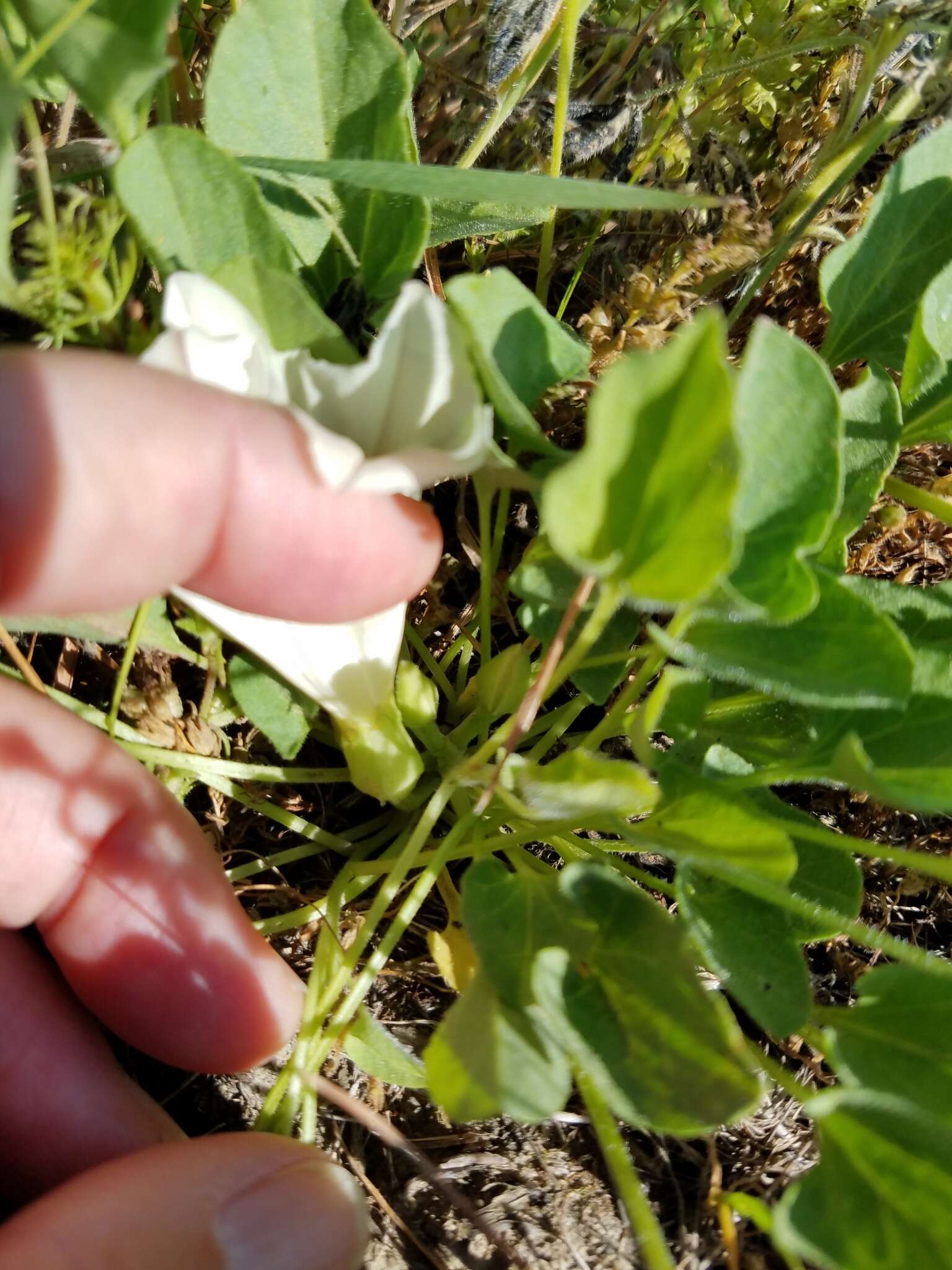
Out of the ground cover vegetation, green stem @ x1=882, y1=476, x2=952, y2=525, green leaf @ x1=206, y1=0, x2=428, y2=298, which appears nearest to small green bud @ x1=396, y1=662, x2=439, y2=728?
the ground cover vegetation

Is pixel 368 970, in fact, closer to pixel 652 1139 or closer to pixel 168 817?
pixel 168 817

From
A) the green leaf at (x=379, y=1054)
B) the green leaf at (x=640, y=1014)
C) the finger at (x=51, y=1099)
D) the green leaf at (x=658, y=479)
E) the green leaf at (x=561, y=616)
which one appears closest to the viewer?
the green leaf at (x=658, y=479)

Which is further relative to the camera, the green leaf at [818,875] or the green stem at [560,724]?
the green stem at [560,724]

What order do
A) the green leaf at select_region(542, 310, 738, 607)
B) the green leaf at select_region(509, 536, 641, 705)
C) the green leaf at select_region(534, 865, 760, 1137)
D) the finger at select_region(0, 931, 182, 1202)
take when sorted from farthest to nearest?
the finger at select_region(0, 931, 182, 1202) → the green leaf at select_region(509, 536, 641, 705) → the green leaf at select_region(534, 865, 760, 1137) → the green leaf at select_region(542, 310, 738, 607)

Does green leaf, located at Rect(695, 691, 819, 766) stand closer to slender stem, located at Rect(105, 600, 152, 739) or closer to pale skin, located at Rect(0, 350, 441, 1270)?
pale skin, located at Rect(0, 350, 441, 1270)

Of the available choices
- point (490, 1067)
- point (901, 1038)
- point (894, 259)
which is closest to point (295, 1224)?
point (490, 1067)

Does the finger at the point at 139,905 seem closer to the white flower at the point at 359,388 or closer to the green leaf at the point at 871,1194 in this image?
the white flower at the point at 359,388

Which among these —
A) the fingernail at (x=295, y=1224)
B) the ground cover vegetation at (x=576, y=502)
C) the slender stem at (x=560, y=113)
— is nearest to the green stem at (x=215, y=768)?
the ground cover vegetation at (x=576, y=502)
